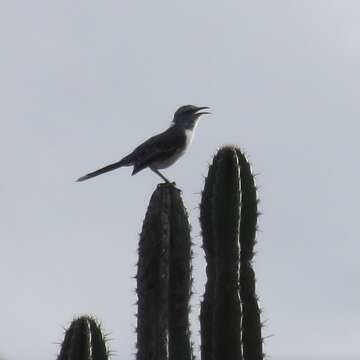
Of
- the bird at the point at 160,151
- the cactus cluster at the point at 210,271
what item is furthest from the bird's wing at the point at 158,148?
the cactus cluster at the point at 210,271

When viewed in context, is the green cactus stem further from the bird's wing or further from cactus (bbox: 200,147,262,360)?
the bird's wing

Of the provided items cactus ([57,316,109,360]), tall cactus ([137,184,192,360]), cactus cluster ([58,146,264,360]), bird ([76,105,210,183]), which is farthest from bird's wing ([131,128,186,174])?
cactus ([57,316,109,360])

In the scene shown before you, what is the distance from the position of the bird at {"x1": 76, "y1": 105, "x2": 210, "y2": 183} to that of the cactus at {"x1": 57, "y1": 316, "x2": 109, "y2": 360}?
5.36 meters

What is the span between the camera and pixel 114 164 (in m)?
16.8

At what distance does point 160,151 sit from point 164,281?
5349mm

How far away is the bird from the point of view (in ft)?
53.8

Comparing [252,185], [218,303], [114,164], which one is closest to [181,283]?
[218,303]

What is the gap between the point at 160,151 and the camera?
1658 cm

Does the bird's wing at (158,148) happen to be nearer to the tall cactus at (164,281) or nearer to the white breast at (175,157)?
the white breast at (175,157)

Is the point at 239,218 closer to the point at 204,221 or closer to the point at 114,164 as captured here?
the point at 204,221

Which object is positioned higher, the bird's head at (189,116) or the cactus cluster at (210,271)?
the bird's head at (189,116)

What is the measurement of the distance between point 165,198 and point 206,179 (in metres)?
0.57

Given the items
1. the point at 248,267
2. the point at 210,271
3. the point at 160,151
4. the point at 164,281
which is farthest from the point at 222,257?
the point at 160,151

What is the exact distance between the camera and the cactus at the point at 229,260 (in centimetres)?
1162
